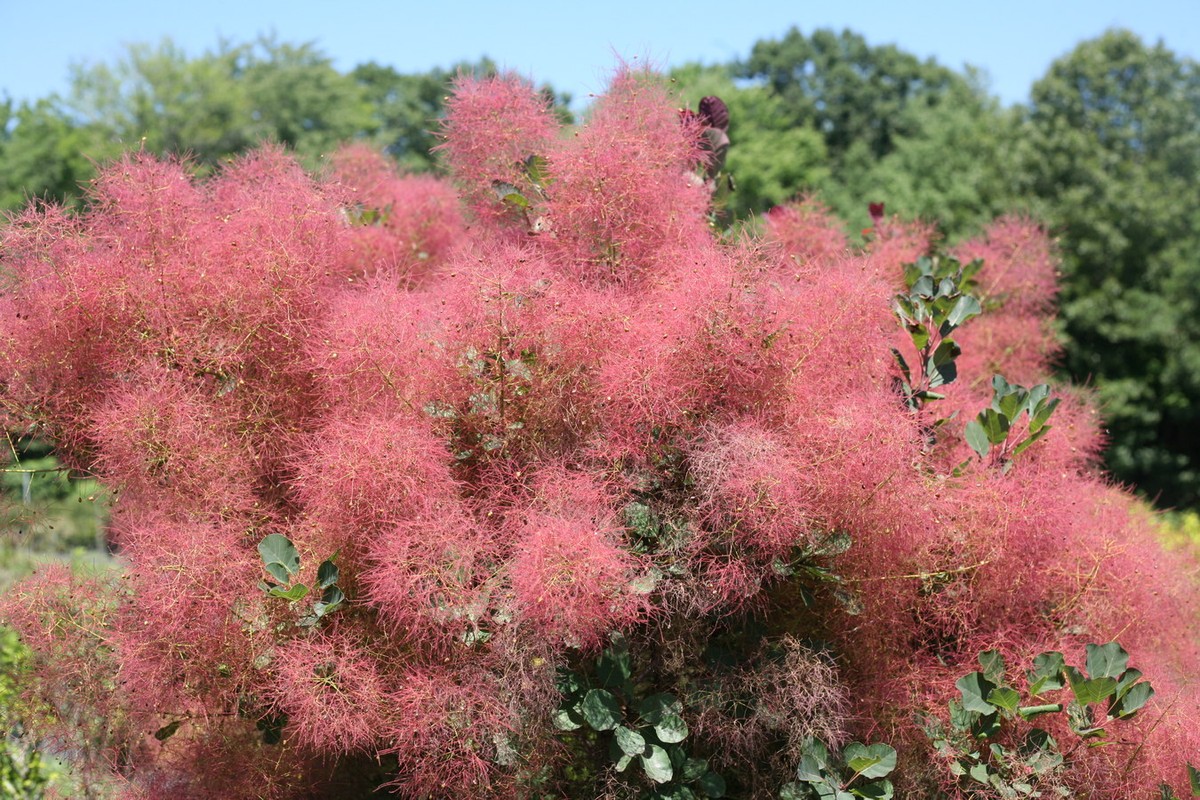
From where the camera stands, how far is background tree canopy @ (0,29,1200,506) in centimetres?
1678

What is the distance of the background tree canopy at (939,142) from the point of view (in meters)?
16.8

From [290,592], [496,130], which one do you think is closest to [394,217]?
[496,130]

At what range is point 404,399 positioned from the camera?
2977mm

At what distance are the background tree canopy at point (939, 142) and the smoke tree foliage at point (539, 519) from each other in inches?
35.1

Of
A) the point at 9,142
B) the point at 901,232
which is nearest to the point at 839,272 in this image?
the point at 901,232

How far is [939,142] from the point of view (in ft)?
83.4

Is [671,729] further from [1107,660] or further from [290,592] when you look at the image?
[1107,660]

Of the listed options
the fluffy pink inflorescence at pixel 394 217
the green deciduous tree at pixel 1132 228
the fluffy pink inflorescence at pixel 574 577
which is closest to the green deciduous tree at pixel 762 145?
the green deciduous tree at pixel 1132 228

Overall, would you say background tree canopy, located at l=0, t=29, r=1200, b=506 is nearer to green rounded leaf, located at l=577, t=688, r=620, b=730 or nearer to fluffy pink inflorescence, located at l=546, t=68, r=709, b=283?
fluffy pink inflorescence, located at l=546, t=68, r=709, b=283

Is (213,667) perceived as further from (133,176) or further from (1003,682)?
(1003,682)

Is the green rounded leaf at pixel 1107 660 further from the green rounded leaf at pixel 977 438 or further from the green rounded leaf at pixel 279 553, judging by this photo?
the green rounded leaf at pixel 279 553

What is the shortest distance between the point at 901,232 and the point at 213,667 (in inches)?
140

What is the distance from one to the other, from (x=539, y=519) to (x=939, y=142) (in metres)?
25.2

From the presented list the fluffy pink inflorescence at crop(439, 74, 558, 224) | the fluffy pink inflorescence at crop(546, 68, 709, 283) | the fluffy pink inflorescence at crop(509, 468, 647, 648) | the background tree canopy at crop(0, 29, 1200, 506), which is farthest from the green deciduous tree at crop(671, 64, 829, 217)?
the fluffy pink inflorescence at crop(509, 468, 647, 648)
